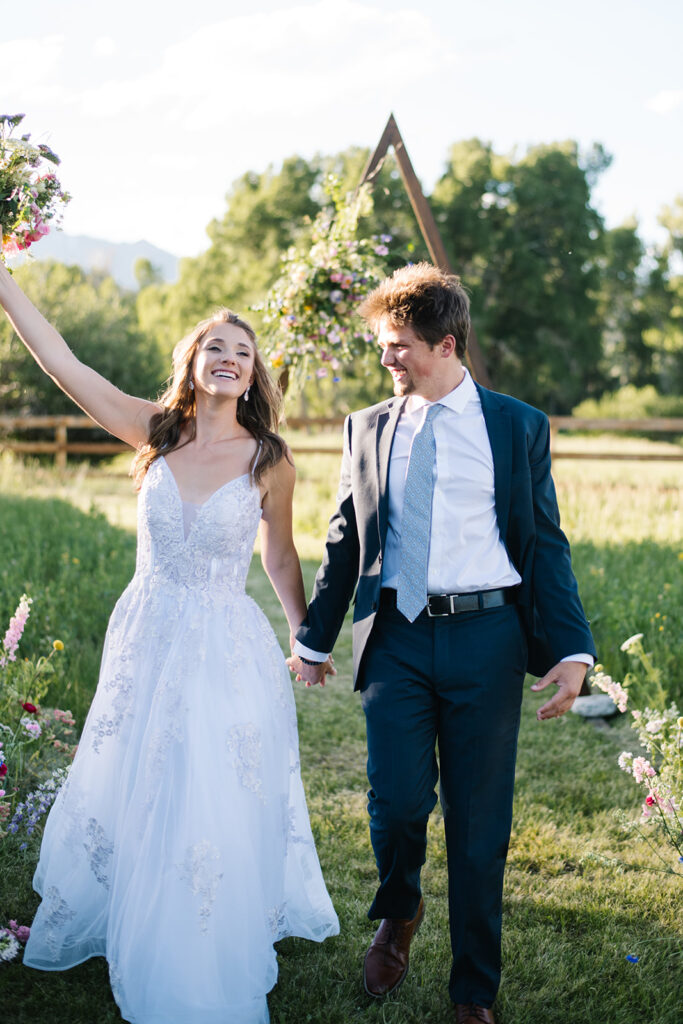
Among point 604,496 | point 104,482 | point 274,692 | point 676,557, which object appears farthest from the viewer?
point 104,482

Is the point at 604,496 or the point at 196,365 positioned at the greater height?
the point at 196,365

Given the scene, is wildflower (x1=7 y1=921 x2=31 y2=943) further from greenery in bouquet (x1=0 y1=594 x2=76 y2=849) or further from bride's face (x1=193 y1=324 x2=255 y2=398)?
bride's face (x1=193 y1=324 x2=255 y2=398)

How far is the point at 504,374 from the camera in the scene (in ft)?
120

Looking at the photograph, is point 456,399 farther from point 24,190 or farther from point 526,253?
point 526,253

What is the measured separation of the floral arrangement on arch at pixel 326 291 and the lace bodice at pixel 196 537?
3684 mm

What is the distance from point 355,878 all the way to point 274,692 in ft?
3.78

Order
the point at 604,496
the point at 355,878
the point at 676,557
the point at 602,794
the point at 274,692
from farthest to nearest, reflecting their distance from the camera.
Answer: the point at 604,496 → the point at 676,557 → the point at 602,794 → the point at 355,878 → the point at 274,692

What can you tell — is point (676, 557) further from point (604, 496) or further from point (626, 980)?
point (626, 980)

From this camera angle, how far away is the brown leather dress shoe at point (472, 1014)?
8.91 ft

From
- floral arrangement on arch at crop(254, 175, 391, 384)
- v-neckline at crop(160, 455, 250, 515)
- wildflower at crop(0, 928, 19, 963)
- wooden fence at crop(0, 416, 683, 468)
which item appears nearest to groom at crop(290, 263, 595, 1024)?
v-neckline at crop(160, 455, 250, 515)

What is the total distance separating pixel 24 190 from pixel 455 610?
1917 mm

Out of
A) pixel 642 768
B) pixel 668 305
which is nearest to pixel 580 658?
pixel 642 768

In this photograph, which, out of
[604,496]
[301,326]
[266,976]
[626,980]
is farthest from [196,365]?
[604,496]

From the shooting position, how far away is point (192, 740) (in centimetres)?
274
